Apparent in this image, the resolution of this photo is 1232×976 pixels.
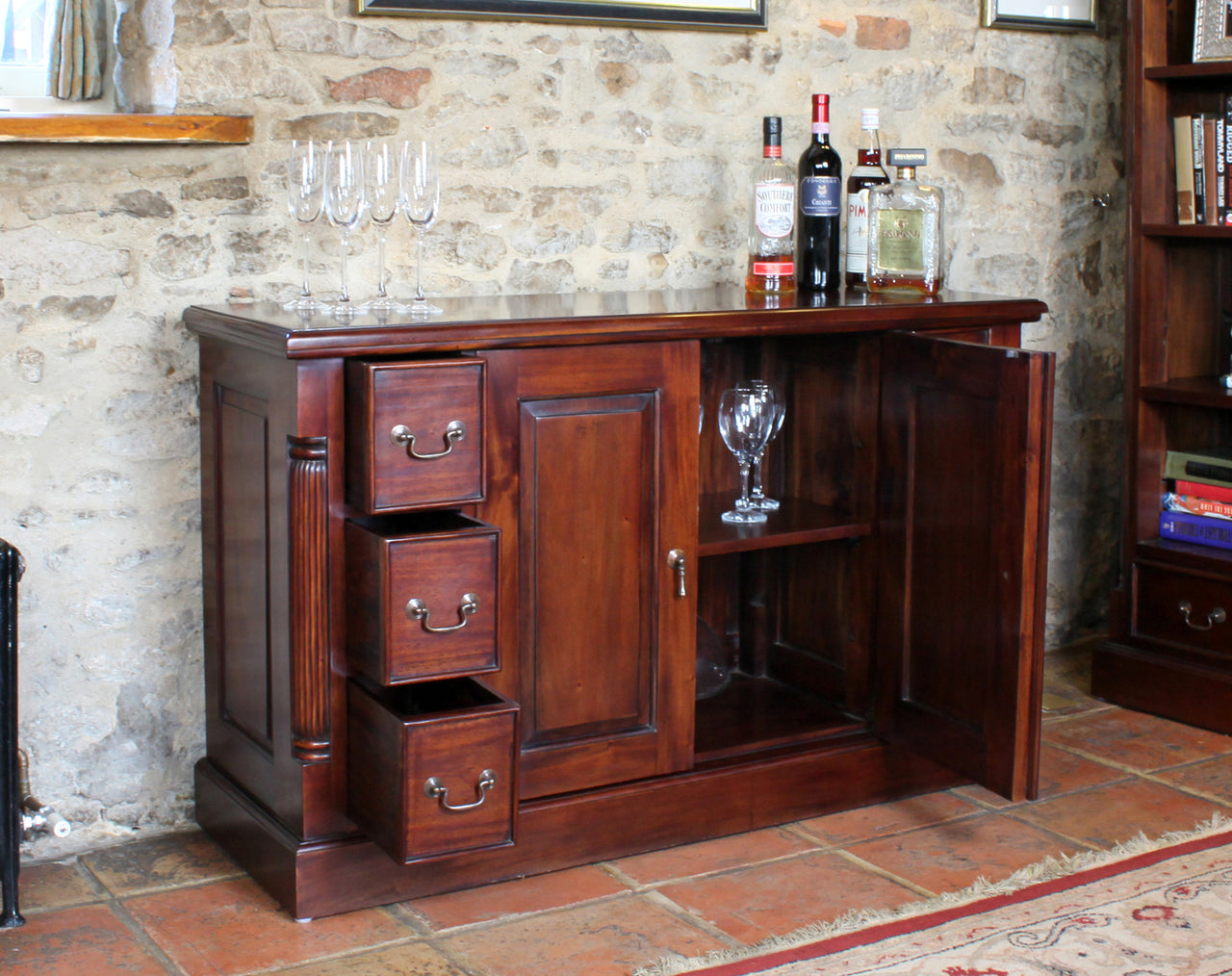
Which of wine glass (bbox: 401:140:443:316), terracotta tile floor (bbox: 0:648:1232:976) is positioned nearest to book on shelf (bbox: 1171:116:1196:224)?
terracotta tile floor (bbox: 0:648:1232:976)

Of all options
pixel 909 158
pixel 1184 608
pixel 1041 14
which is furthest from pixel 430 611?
pixel 1041 14

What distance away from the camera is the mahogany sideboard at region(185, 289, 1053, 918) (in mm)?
2129

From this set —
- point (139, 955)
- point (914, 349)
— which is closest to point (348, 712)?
point (139, 955)

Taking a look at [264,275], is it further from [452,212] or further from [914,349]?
[914,349]

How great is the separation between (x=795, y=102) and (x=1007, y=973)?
73.4 inches

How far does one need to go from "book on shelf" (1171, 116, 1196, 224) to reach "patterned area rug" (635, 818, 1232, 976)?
A: 4.93ft

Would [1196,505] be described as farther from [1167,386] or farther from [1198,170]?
[1198,170]

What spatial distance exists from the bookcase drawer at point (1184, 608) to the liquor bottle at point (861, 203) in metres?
1.03

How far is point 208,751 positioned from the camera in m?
2.63

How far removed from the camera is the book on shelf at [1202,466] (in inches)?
126

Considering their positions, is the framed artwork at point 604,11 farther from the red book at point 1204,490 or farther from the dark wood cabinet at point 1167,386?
the red book at point 1204,490

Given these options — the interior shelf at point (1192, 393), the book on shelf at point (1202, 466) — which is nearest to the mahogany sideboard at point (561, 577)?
the interior shelf at point (1192, 393)

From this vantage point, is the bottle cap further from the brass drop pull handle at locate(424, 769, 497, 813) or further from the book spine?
the brass drop pull handle at locate(424, 769, 497, 813)

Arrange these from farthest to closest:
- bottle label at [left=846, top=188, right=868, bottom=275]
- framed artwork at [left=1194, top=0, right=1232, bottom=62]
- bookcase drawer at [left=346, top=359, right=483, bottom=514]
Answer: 1. framed artwork at [left=1194, top=0, right=1232, bottom=62]
2. bottle label at [left=846, top=188, right=868, bottom=275]
3. bookcase drawer at [left=346, top=359, right=483, bottom=514]
